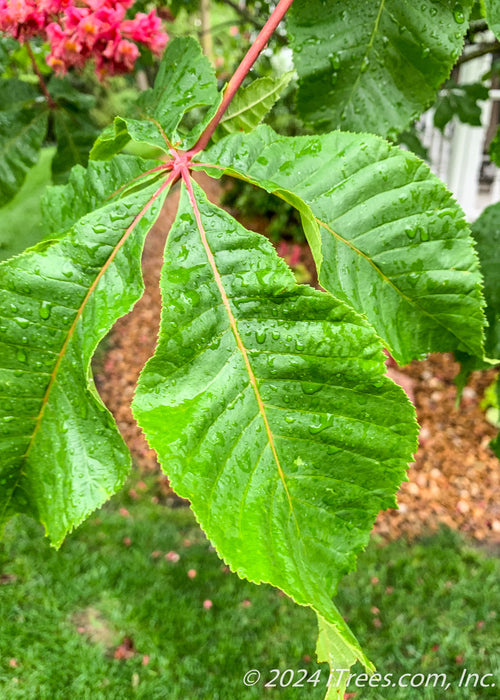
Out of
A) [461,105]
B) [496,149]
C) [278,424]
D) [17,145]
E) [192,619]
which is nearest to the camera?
[278,424]

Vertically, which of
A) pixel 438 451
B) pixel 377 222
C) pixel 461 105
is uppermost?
pixel 461 105

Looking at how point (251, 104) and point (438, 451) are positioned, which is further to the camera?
point (438, 451)

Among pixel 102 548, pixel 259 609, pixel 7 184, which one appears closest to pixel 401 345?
pixel 7 184

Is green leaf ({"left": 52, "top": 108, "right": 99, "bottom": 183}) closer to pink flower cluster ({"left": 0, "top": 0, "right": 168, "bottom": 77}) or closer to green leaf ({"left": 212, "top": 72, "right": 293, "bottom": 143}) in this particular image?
pink flower cluster ({"left": 0, "top": 0, "right": 168, "bottom": 77})

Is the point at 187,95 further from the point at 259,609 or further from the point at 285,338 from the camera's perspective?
the point at 259,609

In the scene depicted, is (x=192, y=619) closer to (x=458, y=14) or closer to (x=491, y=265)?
(x=491, y=265)

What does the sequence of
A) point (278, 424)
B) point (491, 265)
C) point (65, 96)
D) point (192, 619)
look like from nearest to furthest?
point (278, 424) → point (491, 265) → point (65, 96) → point (192, 619)

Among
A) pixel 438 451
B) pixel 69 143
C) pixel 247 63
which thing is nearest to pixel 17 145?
pixel 69 143
